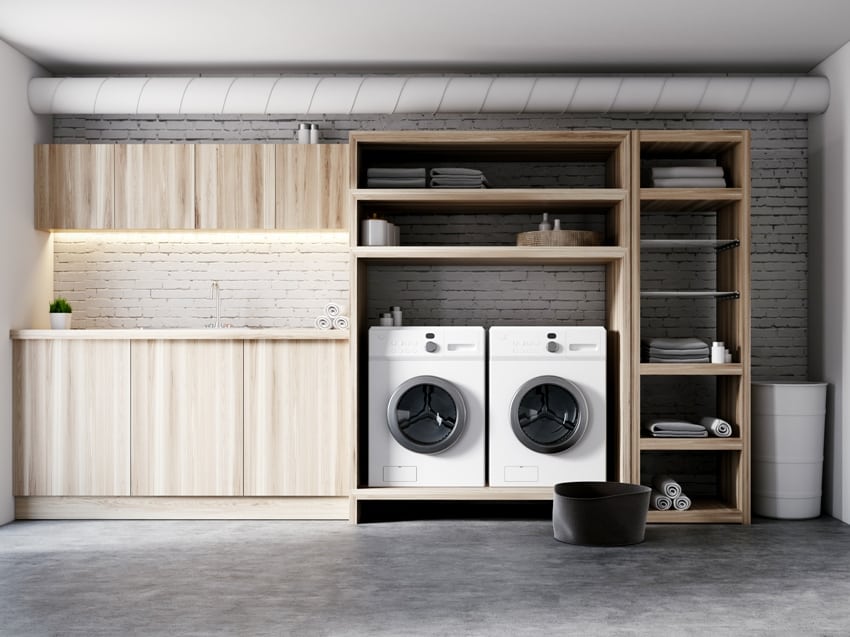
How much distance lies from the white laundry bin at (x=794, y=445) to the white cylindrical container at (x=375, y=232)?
246 centimetres

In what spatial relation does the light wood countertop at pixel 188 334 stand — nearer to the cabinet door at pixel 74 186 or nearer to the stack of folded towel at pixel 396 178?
the cabinet door at pixel 74 186

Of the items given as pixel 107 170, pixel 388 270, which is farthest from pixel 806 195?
pixel 107 170

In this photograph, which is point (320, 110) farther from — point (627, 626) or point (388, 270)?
point (627, 626)

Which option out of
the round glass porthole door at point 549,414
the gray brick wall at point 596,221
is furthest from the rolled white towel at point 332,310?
the round glass porthole door at point 549,414

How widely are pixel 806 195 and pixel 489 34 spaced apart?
2.43 m

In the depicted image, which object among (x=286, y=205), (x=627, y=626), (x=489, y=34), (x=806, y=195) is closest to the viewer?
(x=627, y=626)

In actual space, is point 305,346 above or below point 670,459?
above

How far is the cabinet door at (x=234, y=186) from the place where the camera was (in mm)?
5441

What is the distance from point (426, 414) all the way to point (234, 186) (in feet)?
6.10

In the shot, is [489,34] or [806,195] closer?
[489,34]

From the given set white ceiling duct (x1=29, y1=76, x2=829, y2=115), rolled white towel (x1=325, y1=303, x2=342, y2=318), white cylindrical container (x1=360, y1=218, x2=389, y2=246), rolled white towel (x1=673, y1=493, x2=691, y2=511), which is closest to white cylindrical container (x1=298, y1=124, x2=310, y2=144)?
white ceiling duct (x1=29, y1=76, x2=829, y2=115)

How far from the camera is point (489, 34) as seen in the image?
199 inches

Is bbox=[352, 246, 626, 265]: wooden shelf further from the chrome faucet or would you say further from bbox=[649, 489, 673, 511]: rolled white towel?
bbox=[649, 489, 673, 511]: rolled white towel

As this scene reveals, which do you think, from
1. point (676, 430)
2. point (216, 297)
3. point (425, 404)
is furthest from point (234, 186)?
point (676, 430)
